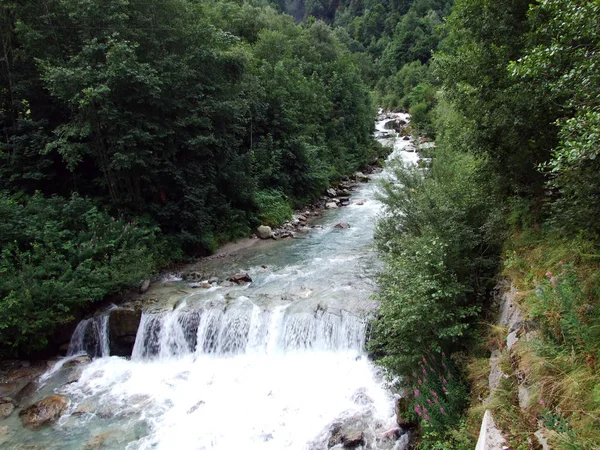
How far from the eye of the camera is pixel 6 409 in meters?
8.02

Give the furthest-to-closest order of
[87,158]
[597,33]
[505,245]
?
[87,158] < [505,245] < [597,33]

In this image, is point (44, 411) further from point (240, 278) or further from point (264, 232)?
point (264, 232)

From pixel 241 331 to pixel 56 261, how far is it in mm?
5455

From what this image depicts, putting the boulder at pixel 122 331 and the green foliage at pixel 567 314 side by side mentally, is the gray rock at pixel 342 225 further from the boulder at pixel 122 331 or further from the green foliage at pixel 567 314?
the green foliage at pixel 567 314

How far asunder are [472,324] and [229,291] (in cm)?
719

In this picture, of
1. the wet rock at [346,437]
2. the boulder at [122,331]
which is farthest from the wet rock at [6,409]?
the wet rock at [346,437]

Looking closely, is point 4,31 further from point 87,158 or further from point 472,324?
point 472,324

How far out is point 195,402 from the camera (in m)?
8.20

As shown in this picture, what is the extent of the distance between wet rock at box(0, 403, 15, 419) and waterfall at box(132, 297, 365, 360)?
2.68m

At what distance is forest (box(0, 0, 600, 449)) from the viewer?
4227 mm

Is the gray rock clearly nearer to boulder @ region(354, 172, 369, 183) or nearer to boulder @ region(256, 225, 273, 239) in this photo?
boulder @ region(256, 225, 273, 239)

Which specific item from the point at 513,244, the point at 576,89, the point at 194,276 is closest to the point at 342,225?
the point at 194,276

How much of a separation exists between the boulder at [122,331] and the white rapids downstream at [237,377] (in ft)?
0.74

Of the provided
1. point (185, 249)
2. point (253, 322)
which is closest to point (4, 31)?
point (185, 249)
